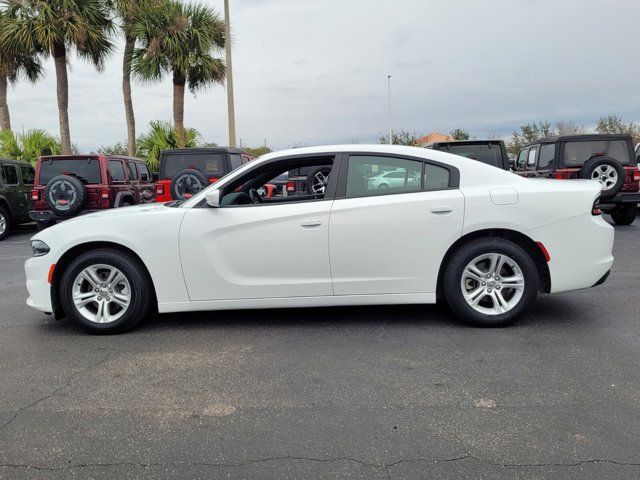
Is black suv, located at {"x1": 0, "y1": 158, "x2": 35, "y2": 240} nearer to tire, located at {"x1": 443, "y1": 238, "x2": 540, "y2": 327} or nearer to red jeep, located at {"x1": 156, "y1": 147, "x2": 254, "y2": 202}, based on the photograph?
red jeep, located at {"x1": 156, "y1": 147, "x2": 254, "y2": 202}

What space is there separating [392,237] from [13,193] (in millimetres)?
11950

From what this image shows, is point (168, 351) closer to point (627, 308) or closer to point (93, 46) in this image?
point (627, 308)

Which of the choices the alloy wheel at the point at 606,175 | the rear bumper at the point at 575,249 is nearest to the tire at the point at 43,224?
the rear bumper at the point at 575,249

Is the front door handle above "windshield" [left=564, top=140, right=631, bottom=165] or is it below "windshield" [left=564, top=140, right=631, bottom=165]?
below

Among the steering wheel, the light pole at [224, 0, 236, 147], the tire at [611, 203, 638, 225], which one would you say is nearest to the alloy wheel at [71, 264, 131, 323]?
the steering wheel

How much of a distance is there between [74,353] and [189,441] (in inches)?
76.0

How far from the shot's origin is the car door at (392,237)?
4773 millimetres

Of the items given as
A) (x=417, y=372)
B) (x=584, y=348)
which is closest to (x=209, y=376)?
(x=417, y=372)

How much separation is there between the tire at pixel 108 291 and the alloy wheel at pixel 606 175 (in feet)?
30.0

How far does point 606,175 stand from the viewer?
10.8 meters

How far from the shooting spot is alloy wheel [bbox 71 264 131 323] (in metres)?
4.89

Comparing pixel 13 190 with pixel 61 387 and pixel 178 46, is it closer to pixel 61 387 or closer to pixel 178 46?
pixel 178 46

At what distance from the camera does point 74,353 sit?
4484mm

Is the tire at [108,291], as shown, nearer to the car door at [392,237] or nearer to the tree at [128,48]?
the car door at [392,237]
